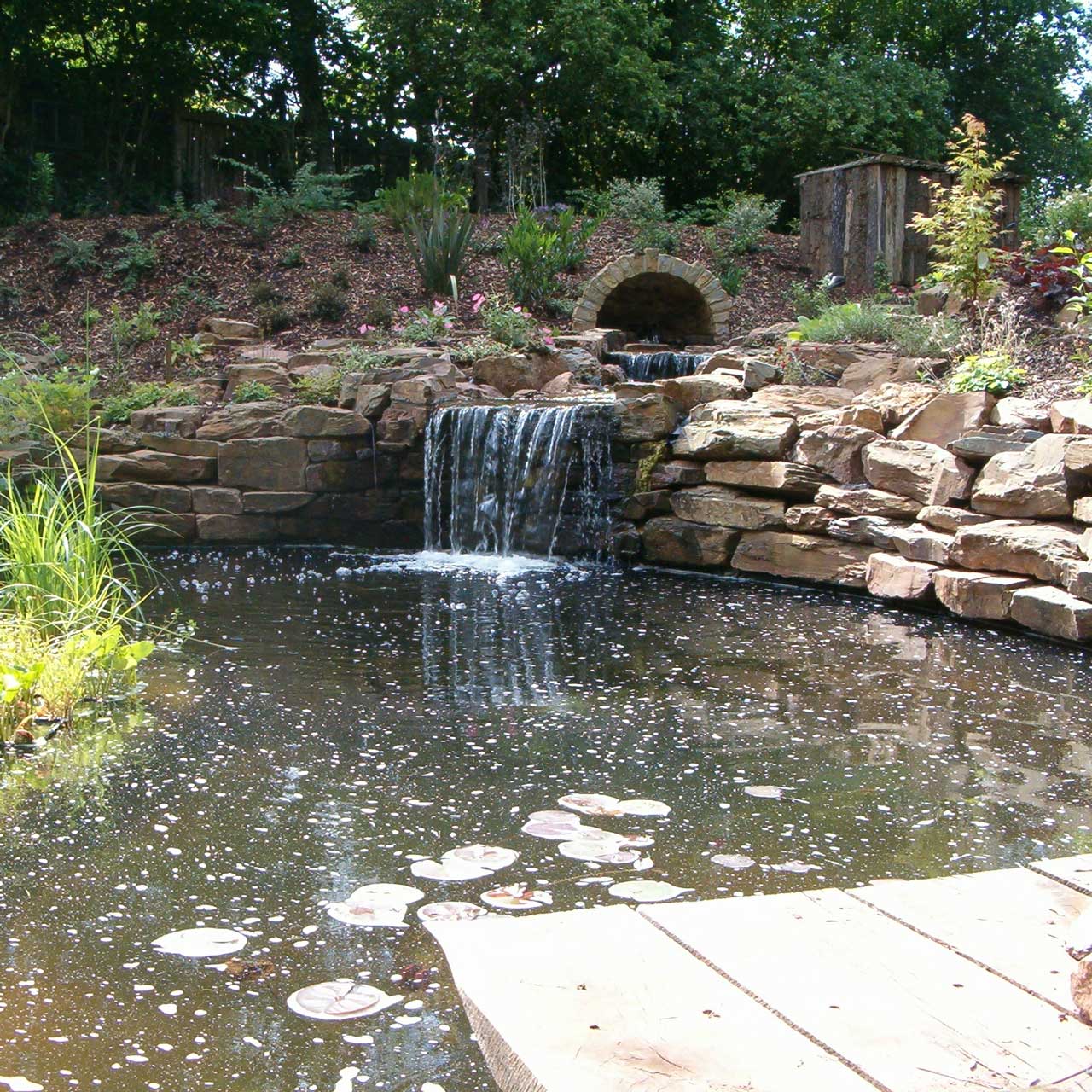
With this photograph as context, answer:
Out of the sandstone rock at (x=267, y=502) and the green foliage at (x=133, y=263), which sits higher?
the green foliage at (x=133, y=263)

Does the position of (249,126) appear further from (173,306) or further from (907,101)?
(907,101)

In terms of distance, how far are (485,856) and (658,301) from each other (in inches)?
373

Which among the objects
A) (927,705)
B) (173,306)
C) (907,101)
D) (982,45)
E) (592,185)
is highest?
(982,45)

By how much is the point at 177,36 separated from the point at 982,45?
11732 millimetres

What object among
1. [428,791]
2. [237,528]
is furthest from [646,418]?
[428,791]

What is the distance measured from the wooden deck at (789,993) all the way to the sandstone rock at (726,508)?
5.19 m

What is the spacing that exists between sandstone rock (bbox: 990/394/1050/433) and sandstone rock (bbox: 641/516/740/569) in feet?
5.36

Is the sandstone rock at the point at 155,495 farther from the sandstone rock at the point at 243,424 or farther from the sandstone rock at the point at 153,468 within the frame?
the sandstone rock at the point at 243,424

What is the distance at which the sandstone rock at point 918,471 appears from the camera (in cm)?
622

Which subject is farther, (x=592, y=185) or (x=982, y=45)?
(x=982, y=45)

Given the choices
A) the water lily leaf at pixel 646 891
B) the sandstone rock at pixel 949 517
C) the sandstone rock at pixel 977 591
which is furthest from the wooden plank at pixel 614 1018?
the sandstone rock at pixel 949 517

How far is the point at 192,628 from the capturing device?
5.25 meters

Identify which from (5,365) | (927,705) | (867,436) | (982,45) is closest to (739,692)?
(927,705)

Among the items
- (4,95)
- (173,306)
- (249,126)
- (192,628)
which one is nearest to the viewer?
(192,628)
